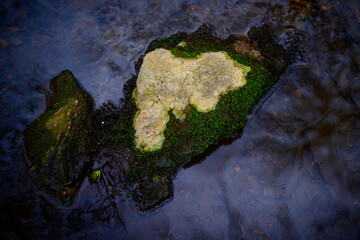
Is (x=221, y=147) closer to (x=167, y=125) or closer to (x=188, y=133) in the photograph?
(x=188, y=133)

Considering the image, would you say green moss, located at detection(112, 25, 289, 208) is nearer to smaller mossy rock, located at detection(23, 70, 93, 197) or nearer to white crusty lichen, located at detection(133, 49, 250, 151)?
white crusty lichen, located at detection(133, 49, 250, 151)

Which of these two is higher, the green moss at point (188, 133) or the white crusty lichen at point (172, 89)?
the white crusty lichen at point (172, 89)

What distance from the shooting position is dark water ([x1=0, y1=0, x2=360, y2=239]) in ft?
13.5

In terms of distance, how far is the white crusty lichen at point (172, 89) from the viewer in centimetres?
391

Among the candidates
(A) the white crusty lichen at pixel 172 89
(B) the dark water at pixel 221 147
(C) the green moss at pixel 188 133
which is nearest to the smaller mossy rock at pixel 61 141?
(B) the dark water at pixel 221 147

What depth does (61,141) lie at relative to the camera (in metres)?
4.13

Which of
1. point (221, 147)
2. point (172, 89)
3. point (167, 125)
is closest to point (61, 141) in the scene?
point (167, 125)

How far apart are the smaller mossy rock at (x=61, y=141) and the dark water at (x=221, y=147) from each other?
364mm

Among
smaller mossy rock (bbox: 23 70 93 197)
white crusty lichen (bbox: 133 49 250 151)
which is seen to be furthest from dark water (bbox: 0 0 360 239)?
white crusty lichen (bbox: 133 49 250 151)

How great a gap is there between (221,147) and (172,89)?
1.66m

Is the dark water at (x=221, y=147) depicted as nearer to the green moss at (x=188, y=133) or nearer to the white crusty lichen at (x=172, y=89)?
the green moss at (x=188, y=133)

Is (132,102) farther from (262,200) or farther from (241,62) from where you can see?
(262,200)

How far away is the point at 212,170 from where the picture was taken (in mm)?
4355

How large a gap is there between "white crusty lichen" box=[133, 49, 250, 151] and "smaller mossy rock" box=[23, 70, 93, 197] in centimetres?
137
